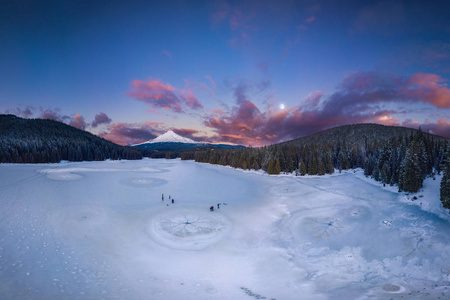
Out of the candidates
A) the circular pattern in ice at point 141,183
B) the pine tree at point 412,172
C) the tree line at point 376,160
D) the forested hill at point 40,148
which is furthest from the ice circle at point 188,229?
the forested hill at point 40,148

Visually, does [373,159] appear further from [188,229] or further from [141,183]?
[141,183]

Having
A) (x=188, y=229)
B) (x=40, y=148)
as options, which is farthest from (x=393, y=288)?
Result: (x=40, y=148)

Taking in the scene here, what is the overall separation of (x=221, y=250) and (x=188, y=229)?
582 centimetres

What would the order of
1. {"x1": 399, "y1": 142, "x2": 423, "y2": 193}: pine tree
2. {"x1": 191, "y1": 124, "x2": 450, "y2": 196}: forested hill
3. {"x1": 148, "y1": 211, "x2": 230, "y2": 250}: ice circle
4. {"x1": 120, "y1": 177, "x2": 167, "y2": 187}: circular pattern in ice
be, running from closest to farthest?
{"x1": 148, "y1": 211, "x2": 230, "y2": 250}: ice circle
{"x1": 399, "y1": 142, "x2": 423, "y2": 193}: pine tree
{"x1": 191, "y1": 124, "x2": 450, "y2": 196}: forested hill
{"x1": 120, "y1": 177, "x2": 167, "y2": 187}: circular pattern in ice

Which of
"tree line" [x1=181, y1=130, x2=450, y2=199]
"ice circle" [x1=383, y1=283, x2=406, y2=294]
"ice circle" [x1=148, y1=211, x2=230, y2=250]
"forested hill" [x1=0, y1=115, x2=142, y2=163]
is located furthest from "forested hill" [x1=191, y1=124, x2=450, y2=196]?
"forested hill" [x1=0, y1=115, x2=142, y2=163]

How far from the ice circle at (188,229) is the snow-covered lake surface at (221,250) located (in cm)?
13

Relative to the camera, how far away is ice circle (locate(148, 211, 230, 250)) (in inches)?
796

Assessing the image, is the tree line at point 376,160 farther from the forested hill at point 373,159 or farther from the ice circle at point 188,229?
the ice circle at point 188,229

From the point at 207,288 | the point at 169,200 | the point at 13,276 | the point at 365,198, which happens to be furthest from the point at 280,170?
the point at 13,276

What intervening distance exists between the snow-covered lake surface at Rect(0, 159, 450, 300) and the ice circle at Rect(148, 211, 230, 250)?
13 centimetres

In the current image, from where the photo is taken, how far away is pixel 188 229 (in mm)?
23078

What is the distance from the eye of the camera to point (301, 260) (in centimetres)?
1745

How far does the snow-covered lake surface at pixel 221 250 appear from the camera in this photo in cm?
1310

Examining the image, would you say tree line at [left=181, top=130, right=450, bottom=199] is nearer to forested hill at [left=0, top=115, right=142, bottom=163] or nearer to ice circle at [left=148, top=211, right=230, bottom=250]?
ice circle at [left=148, top=211, right=230, bottom=250]
